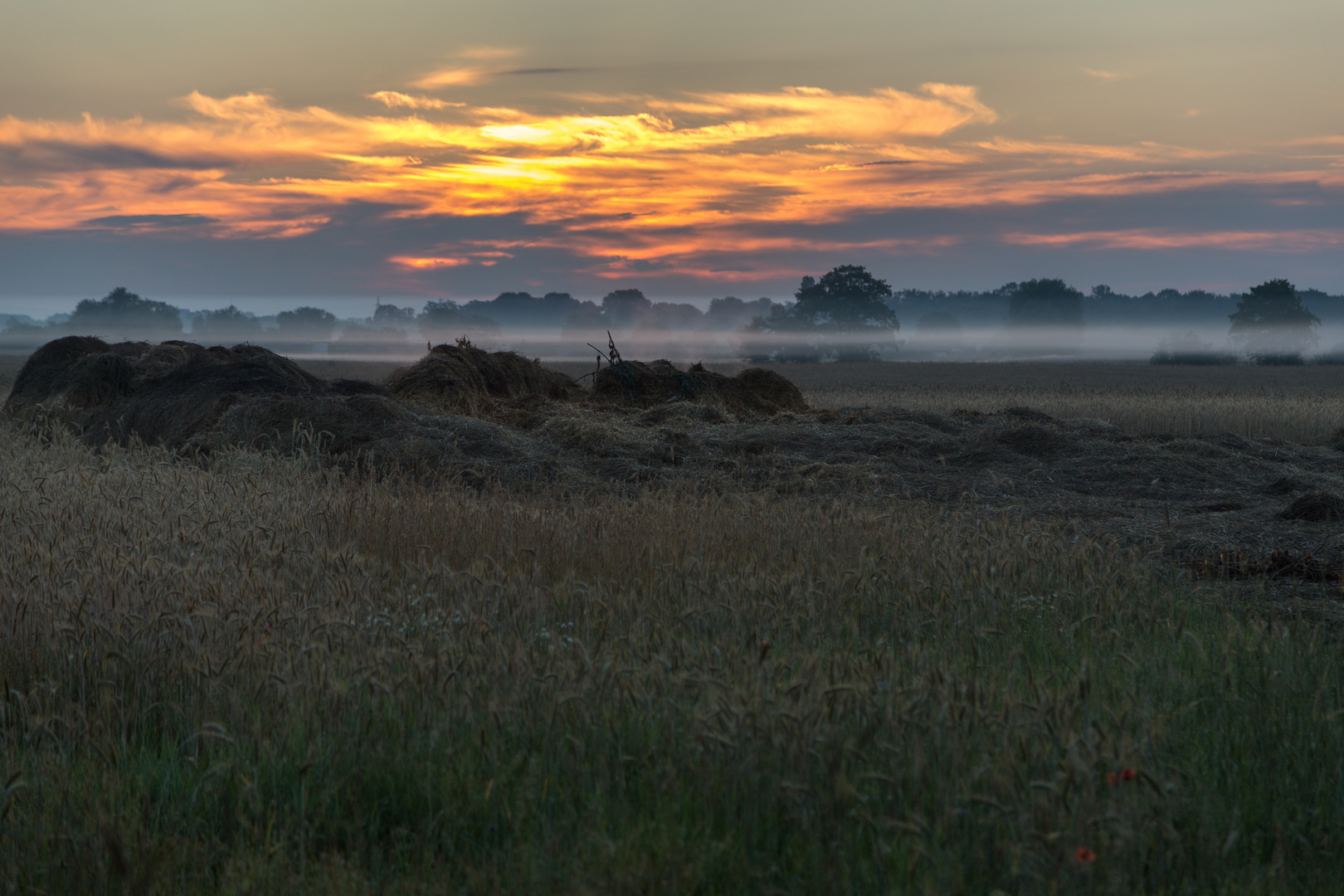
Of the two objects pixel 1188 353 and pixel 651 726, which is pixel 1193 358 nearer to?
pixel 1188 353

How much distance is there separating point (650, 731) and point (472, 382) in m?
16.8

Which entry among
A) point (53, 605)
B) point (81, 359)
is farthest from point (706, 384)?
point (53, 605)

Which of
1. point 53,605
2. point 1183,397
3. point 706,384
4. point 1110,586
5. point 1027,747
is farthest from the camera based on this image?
point 1183,397

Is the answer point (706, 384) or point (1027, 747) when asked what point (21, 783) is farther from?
point (706, 384)

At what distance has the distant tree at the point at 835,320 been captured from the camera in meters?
96.6

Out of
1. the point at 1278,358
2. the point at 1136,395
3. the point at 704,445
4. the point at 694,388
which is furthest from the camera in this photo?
the point at 1278,358

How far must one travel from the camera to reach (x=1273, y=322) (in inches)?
3169

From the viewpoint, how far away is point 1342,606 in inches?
255

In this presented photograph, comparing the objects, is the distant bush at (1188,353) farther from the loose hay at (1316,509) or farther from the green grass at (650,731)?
the green grass at (650,731)

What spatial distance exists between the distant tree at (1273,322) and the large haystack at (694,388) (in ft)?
230

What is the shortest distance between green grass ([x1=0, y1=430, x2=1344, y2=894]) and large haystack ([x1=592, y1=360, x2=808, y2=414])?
46.8ft

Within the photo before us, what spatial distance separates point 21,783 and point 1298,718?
489cm

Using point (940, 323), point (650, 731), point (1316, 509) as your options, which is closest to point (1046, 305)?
point (940, 323)

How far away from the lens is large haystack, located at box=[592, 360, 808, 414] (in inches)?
811
